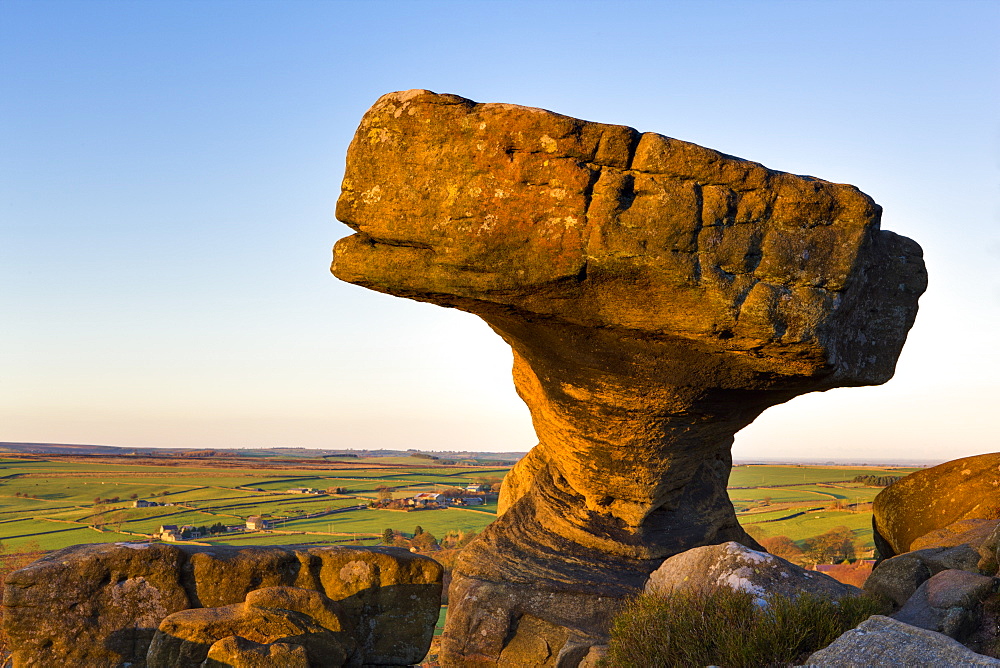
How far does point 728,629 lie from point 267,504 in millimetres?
91894

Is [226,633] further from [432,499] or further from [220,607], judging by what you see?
[432,499]

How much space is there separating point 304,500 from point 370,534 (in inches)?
1554

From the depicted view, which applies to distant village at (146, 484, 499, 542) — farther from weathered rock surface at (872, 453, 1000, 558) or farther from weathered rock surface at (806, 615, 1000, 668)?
weathered rock surface at (806, 615, 1000, 668)

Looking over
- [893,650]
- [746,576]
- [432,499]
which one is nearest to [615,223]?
[746,576]

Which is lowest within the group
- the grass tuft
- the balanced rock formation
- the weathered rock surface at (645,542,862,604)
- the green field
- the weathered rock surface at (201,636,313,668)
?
the green field

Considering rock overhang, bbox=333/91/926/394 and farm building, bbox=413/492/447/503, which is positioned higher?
rock overhang, bbox=333/91/926/394

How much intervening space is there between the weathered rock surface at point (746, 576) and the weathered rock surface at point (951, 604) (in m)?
0.64

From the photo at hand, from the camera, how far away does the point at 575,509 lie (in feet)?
50.6

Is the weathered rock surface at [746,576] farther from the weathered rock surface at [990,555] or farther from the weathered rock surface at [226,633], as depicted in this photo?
the weathered rock surface at [226,633]

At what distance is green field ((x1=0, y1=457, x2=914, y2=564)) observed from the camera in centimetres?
5772

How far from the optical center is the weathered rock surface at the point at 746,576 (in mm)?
8703

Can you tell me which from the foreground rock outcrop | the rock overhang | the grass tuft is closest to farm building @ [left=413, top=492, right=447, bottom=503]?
the foreground rock outcrop

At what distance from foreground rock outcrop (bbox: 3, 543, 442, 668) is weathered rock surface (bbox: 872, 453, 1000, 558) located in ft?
30.5

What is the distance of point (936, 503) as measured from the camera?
15539 millimetres
